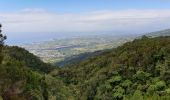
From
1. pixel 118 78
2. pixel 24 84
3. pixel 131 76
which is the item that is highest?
pixel 24 84

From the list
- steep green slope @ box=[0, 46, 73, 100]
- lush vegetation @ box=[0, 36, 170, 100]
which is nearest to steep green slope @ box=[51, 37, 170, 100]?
lush vegetation @ box=[0, 36, 170, 100]

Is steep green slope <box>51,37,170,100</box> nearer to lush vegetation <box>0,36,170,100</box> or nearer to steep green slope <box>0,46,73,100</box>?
lush vegetation <box>0,36,170,100</box>

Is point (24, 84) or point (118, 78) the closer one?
point (24, 84)

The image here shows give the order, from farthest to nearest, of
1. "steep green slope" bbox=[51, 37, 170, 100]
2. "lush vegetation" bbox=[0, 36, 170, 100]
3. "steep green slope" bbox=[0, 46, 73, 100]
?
"steep green slope" bbox=[51, 37, 170, 100] < "lush vegetation" bbox=[0, 36, 170, 100] < "steep green slope" bbox=[0, 46, 73, 100]

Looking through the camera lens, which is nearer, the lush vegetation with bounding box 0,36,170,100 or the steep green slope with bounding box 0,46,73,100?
the steep green slope with bounding box 0,46,73,100

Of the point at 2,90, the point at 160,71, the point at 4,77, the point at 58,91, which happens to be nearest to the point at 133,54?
the point at 160,71

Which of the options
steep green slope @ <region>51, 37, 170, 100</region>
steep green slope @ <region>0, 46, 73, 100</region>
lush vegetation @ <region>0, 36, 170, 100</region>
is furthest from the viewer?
steep green slope @ <region>51, 37, 170, 100</region>

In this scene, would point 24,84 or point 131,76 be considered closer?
point 24,84

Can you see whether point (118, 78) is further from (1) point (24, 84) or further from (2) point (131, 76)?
(1) point (24, 84)

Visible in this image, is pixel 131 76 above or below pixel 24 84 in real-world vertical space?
below

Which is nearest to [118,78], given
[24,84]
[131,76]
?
[131,76]
